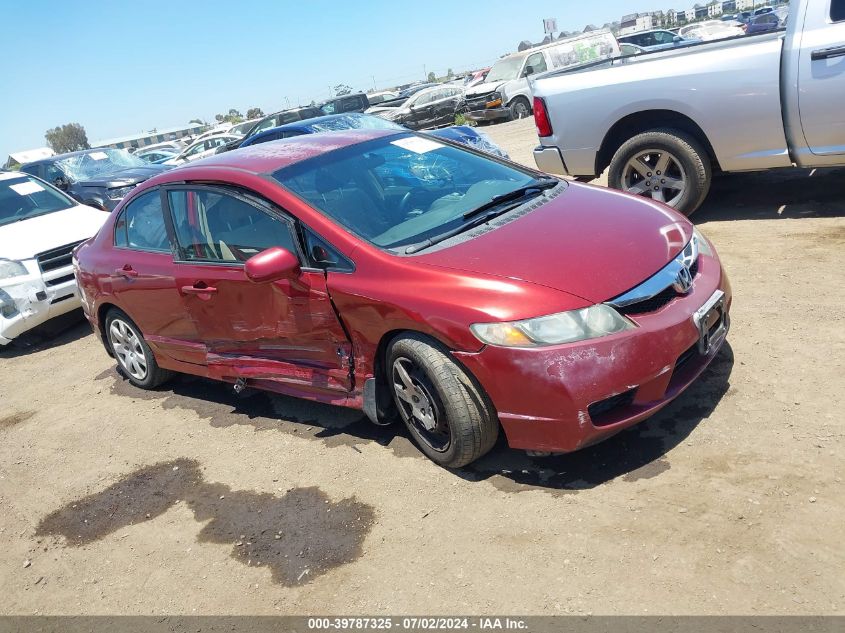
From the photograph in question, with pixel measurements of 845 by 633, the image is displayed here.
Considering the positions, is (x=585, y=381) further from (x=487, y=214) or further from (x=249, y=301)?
(x=249, y=301)

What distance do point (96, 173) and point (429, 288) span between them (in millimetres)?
11099

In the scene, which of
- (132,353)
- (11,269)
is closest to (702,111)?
(132,353)

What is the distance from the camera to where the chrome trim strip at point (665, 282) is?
300 centimetres

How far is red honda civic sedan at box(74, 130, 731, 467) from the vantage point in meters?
2.94

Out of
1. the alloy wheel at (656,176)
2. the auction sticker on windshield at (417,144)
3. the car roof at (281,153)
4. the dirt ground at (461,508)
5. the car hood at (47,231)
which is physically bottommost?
the dirt ground at (461,508)

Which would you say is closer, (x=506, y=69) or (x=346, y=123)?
(x=346, y=123)

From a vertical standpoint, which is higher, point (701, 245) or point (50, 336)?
point (701, 245)

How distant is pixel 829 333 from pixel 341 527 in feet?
9.46

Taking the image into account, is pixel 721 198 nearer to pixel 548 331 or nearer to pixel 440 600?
pixel 548 331

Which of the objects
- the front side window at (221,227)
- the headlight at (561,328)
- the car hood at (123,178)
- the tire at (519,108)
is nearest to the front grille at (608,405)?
the headlight at (561,328)

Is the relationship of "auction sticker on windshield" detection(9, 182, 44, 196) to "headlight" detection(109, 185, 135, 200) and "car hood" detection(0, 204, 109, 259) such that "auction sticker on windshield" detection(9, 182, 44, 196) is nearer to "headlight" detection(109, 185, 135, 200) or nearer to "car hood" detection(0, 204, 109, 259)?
"car hood" detection(0, 204, 109, 259)

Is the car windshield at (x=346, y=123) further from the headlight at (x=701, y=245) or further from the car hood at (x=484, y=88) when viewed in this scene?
the car hood at (x=484, y=88)

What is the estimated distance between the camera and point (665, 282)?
3135 mm

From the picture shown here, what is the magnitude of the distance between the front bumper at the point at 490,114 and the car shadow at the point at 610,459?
18.5 metres
